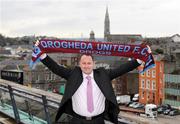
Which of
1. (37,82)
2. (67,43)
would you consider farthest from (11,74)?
(67,43)

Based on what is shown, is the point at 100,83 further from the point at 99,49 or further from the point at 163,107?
the point at 163,107

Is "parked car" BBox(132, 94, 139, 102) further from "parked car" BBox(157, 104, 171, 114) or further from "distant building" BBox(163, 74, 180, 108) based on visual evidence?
"parked car" BBox(157, 104, 171, 114)

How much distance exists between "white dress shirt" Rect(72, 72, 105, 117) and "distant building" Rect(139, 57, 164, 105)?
126 feet

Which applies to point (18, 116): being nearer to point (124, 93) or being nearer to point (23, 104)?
point (23, 104)

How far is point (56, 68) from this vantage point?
140 inches

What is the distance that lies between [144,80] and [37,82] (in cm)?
1786

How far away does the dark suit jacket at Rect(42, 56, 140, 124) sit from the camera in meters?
3.34

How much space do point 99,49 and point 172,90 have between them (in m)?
36.8

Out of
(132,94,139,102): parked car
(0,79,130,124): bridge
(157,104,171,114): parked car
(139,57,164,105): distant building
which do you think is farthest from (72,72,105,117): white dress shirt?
(132,94,139,102): parked car

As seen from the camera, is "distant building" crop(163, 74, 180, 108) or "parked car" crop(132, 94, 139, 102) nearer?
"distant building" crop(163, 74, 180, 108)

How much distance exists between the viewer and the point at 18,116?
6.43 m

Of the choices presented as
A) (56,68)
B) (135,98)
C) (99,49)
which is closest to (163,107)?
(135,98)

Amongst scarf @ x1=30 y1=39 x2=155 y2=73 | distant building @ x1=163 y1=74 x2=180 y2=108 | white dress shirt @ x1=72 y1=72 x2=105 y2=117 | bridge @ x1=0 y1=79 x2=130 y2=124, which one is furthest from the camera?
distant building @ x1=163 y1=74 x2=180 y2=108

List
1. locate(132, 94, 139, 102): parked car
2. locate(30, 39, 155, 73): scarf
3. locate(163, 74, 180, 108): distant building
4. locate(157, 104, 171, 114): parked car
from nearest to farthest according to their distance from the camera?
locate(30, 39, 155, 73): scarf → locate(157, 104, 171, 114): parked car → locate(163, 74, 180, 108): distant building → locate(132, 94, 139, 102): parked car
